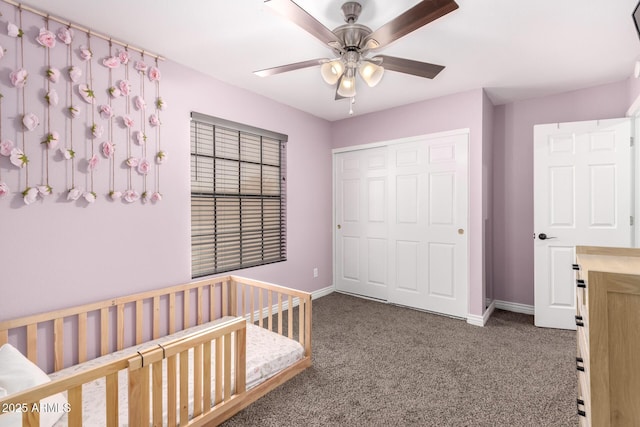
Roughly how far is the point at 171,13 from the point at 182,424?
7.66 ft

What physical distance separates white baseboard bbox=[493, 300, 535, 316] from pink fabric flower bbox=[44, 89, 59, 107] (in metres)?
4.44

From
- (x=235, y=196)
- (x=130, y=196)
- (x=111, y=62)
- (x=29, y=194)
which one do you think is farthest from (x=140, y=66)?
(x=235, y=196)

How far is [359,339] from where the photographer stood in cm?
275

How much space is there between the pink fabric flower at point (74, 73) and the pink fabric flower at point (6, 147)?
0.54m

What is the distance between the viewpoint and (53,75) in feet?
6.11

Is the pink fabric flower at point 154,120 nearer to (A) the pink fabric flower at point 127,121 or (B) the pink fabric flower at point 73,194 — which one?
(A) the pink fabric flower at point 127,121

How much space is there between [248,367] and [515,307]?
3110 mm

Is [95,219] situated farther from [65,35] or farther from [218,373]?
[218,373]

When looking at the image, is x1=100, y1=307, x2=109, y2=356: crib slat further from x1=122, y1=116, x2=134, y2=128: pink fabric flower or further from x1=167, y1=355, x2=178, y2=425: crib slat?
x1=122, y1=116, x2=134, y2=128: pink fabric flower

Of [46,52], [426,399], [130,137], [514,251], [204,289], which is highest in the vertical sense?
[46,52]

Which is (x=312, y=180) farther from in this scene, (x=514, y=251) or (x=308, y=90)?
(x=514, y=251)

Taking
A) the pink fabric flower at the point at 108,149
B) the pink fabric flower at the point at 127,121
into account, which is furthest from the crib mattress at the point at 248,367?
the pink fabric flower at the point at 127,121

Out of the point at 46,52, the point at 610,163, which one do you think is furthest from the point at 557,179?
the point at 46,52

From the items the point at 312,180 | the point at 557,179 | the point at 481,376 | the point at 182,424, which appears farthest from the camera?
the point at 312,180
